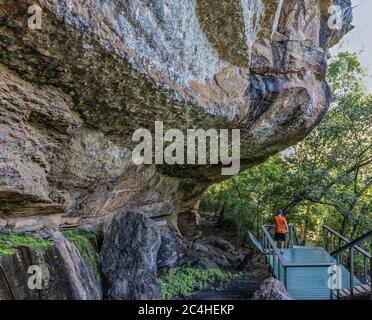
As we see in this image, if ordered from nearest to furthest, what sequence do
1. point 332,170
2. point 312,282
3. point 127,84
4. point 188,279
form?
1. point 127,84
2. point 312,282
3. point 188,279
4. point 332,170

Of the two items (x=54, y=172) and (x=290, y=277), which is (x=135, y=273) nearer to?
(x=54, y=172)

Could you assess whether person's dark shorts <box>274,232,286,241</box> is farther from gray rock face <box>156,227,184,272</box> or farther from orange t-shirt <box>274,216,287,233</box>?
gray rock face <box>156,227,184,272</box>

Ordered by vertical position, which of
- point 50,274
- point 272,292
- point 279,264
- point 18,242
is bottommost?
point 272,292

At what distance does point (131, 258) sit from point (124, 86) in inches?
144

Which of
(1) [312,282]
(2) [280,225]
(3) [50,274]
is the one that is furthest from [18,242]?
(2) [280,225]

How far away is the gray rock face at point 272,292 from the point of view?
643 cm

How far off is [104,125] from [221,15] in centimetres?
287

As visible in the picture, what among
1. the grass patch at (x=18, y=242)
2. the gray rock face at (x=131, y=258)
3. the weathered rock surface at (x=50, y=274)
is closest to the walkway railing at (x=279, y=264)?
the gray rock face at (x=131, y=258)

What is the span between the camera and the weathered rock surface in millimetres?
4051

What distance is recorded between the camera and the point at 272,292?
6.52m

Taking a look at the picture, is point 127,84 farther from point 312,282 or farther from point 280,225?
point 280,225

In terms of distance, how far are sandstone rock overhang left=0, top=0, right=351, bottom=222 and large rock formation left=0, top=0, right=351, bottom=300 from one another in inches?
0.8

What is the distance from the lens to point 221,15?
581cm

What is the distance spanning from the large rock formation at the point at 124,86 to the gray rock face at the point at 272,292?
3.49m
